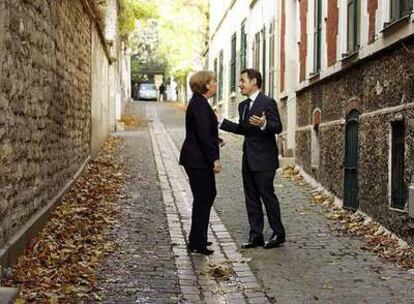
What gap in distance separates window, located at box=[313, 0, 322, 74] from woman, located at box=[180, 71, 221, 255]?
5.83 metres

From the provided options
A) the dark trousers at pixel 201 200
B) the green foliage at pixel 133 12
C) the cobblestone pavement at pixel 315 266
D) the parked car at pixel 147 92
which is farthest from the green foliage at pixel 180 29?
the dark trousers at pixel 201 200

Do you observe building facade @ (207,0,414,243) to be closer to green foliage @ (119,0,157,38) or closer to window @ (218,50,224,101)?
window @ (218,50,224,101)

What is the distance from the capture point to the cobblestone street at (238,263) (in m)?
6.07

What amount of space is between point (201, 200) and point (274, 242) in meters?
0.98

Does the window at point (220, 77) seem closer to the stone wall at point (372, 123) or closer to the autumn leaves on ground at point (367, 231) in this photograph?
the stone wall at point (372, 123)

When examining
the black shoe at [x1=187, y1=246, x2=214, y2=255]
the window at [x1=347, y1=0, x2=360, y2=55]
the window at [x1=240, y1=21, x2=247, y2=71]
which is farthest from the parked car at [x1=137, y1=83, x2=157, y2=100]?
the black shoe at [x1=187, y1=246, x2=214, y2=255]

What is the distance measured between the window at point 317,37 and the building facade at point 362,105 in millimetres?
18

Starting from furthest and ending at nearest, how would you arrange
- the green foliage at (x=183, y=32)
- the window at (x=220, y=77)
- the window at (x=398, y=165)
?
the green foliage at (x=183, y=32), the window at (x=220, y=77), the window at (x=398, y=165)

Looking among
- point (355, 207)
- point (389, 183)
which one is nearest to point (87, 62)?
point (355, 207)

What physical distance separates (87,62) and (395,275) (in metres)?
9.01

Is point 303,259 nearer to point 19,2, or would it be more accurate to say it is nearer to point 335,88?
point 19,2

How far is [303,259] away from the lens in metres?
7.46

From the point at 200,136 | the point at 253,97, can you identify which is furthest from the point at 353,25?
the point at 200,136

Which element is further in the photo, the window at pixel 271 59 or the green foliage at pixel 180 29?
the green foliage at pixel 180 29
